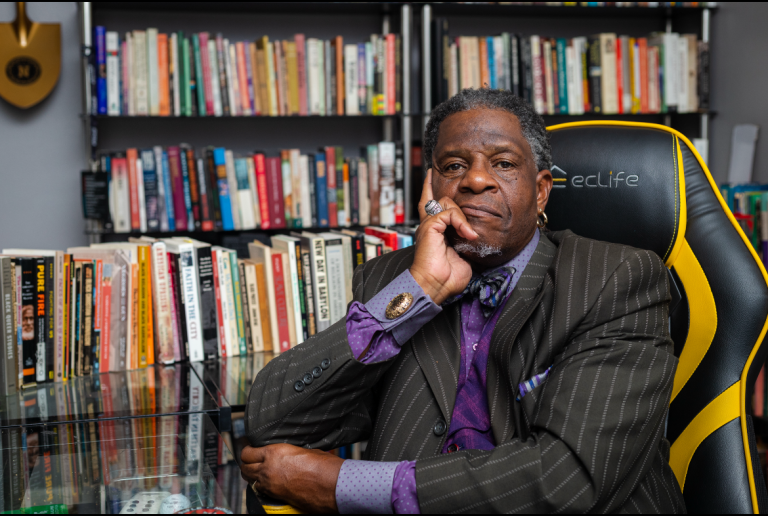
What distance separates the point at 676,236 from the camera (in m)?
1.27

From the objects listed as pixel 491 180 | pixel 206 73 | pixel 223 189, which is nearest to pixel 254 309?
pixel 223 189

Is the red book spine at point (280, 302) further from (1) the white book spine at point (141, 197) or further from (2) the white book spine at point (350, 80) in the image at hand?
(2) the white book spine at point (350, 80)

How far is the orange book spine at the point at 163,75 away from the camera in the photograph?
99.5 inches

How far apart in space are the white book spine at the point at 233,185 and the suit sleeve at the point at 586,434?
5.78 ft

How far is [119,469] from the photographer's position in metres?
1.07

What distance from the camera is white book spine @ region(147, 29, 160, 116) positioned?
2521 mm

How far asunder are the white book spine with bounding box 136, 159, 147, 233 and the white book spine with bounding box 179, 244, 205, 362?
764 mm

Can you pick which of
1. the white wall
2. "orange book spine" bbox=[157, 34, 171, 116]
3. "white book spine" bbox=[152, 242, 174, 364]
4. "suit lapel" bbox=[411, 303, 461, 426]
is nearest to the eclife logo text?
"suit lapel" bbox=[411, 303, 461, 426]

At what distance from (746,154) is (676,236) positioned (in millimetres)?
1978

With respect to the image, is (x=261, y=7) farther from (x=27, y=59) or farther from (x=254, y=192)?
(x=27, y=59)

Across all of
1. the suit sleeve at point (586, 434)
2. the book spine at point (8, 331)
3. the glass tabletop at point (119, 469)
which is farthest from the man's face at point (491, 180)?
the book spine at point (8, 331)

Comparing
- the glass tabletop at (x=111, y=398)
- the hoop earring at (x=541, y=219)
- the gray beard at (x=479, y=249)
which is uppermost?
the hoop earring at (x=541, y=219)

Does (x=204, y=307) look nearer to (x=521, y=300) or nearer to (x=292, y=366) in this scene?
(x=292, y=366)

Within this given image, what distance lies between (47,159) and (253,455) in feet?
6.84
